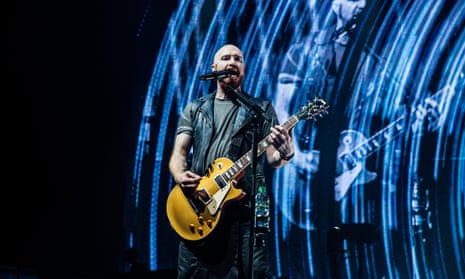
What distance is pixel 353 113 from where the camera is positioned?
6211mm

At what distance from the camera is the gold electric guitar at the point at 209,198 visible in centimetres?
359

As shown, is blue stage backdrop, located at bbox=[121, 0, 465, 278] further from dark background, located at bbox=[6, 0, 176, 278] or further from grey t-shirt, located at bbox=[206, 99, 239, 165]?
grey t-shirt, located at bbox=[206, 99, 239, 165]

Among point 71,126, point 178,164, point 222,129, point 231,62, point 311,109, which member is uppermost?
point 231,62

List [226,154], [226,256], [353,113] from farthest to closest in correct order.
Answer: [353,113], [226,154], [226,256]

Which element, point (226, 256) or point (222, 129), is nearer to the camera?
point (226, 256)

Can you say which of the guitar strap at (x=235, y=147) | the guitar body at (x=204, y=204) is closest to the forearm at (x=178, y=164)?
the guitar body at (x=204, y=204)

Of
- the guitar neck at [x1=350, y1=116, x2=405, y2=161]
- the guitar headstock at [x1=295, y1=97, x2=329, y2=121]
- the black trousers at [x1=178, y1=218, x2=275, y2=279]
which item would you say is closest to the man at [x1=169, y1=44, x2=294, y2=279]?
the black trousers at [x1=178, y1=218, x2=275, y2=279]

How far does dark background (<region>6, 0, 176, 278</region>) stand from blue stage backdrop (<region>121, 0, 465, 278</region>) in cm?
28

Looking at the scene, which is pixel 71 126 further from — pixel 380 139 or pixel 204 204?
pixel 380 139

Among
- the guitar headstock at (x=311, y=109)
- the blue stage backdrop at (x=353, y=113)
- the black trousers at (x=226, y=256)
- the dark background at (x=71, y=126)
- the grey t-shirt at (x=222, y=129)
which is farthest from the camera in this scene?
the blue stage backdrop at (x=353, y=113)

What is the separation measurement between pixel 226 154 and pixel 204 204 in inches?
15.2

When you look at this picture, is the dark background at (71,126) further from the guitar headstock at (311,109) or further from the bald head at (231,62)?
the guitar headstock at (311,109)

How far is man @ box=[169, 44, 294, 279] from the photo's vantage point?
3537 mm

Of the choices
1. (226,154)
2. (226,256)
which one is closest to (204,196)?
(226,154)
